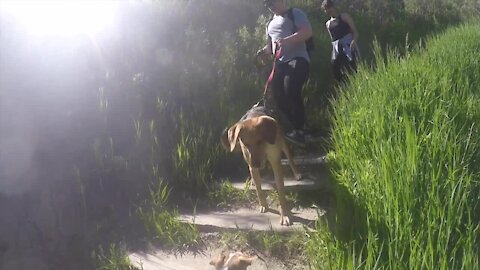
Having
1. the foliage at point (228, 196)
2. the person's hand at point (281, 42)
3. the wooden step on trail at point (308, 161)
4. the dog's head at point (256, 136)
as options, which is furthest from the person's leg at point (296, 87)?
the dog's head at point (256, 136)

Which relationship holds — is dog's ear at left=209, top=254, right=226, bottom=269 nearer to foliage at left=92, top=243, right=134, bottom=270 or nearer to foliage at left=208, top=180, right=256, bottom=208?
foliage at left=92, top=243, right=134, bottom=270

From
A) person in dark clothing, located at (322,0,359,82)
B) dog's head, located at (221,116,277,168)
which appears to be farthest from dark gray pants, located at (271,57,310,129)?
person in dark clothing, located at (322,0,359,82)

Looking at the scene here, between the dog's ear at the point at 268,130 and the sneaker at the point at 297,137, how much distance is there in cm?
119

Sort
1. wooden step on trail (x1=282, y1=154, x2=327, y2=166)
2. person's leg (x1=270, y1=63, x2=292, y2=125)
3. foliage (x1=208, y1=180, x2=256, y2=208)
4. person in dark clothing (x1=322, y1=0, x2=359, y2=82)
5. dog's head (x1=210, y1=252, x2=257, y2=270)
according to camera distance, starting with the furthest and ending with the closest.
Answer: person in dark clothing (x1=322, y1=0, x2=359, y2=82) → person's leg (x1=270, y1=63, x2=292, y2=125) → wooden step on trail (x1=282, y1=154, x2=327, y2=166) → foliage (x1=208, y1=180, x2=256, y2=208) → dog's head (x1=210, y1=252, x2=257, y2=270)

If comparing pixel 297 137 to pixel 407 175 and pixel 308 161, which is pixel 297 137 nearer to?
pixel 308 161

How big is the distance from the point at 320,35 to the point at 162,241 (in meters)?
5.55

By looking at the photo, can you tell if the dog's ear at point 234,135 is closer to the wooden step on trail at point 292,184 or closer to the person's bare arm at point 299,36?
the wooden step on trail at point 292,184

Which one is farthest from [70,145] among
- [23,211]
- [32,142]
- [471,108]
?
[471,108]

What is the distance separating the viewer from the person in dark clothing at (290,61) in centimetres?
528

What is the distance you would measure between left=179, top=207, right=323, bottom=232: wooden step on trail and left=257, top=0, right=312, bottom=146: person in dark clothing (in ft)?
3.23

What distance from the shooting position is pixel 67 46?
19.9 feet

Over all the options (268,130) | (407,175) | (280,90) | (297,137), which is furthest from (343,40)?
(407,175)

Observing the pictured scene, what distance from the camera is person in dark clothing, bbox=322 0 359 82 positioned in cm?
679

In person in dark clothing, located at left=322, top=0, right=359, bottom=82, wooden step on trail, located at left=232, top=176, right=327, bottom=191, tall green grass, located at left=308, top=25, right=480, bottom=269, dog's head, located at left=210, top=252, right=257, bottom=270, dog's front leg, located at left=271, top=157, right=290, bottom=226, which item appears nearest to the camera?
tall green grass, located at left=308, top=25, right=480, bottom=269
